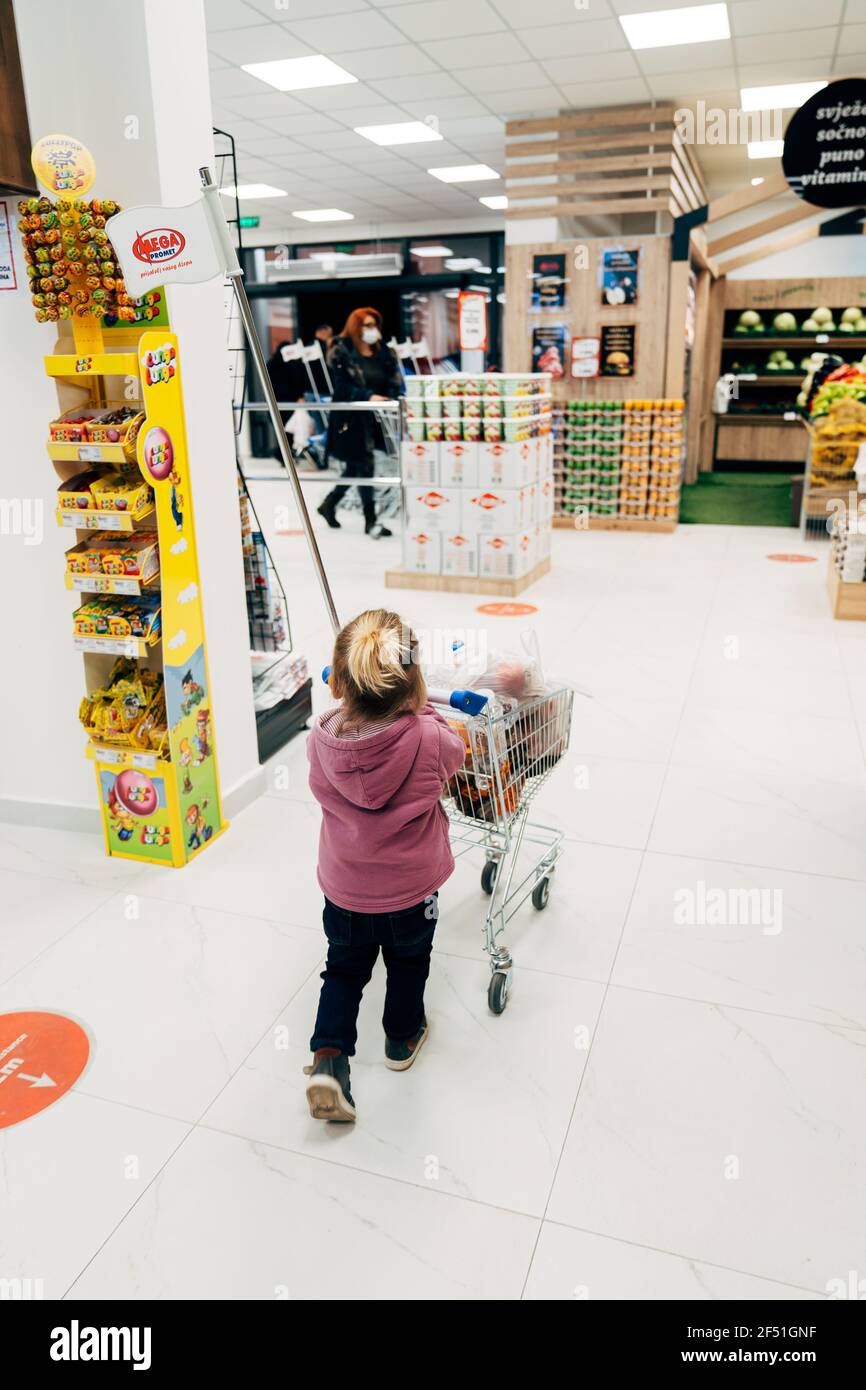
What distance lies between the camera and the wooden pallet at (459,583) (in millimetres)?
6551

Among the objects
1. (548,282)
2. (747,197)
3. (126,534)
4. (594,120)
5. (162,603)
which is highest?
(594,120)

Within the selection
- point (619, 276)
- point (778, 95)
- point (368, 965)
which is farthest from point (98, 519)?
point (778, 95)

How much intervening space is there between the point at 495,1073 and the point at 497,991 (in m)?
0.22

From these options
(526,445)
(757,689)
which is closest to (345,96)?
(526,445)

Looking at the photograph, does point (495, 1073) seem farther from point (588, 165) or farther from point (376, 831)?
point (588, 165)

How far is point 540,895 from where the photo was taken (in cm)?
285

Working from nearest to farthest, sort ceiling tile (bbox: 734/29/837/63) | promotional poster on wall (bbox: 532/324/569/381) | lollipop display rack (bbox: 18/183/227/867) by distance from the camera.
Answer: lollipop display rack (bbox: 18/183/227/867), ceiling tile (bbox: 734/29/837/63), promotional poster on wall (bbox: 532/324/569/381)

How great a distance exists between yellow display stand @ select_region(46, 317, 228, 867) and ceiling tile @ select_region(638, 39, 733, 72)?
20.7 ft

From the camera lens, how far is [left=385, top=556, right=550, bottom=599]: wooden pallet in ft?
21.5

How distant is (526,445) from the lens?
632cm

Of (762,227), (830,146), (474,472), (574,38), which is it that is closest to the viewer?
(830,146)

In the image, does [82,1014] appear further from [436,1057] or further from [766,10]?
[766,10]

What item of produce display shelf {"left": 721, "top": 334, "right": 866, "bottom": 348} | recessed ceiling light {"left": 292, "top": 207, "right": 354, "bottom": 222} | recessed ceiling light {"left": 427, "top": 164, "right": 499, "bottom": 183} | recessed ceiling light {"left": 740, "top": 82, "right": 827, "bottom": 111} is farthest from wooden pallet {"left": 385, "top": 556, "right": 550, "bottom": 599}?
recessed ceiling light {"left": 292, "top": 207, "right": 354, "bottom": 222}

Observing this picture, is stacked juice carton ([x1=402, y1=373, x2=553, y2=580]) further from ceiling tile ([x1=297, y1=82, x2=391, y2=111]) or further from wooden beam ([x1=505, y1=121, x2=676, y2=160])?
wooden beam ([x1=505, y1=121, x2=676, y2=160])
